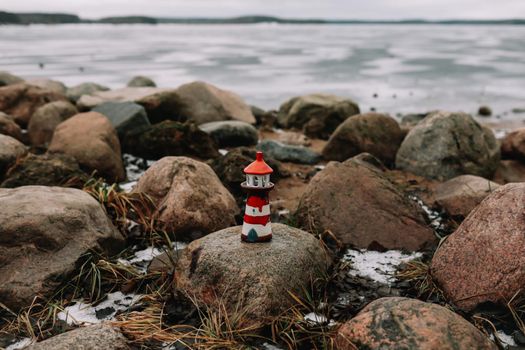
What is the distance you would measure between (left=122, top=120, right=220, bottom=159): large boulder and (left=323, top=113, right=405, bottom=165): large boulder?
2.04 meters

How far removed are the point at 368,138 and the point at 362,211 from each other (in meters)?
3.14

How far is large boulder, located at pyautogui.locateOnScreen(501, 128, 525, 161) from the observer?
24.4ft

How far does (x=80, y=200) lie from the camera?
424 centimetres

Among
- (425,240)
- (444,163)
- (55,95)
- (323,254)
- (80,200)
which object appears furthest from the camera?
(55,95)

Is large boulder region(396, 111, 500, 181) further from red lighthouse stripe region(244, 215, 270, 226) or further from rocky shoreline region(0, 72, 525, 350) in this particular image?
red lighthouse stripe region(244, 215, 270, 226)

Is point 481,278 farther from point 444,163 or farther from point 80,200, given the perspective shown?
point 444,163

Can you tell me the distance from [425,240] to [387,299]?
1777 mm

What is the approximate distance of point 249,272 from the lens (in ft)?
11.0

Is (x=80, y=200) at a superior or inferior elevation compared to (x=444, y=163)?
superior

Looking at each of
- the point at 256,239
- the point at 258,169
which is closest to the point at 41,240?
the point at 256,239

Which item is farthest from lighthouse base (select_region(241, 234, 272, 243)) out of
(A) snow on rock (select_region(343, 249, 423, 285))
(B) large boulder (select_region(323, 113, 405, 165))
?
(B) large boulder (select_region(323, 113, 405, 165))

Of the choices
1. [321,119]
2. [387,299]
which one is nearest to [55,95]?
[321,119]

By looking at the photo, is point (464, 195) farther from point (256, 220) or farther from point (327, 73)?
point (327, 73)

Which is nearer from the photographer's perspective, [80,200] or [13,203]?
[13,203]
